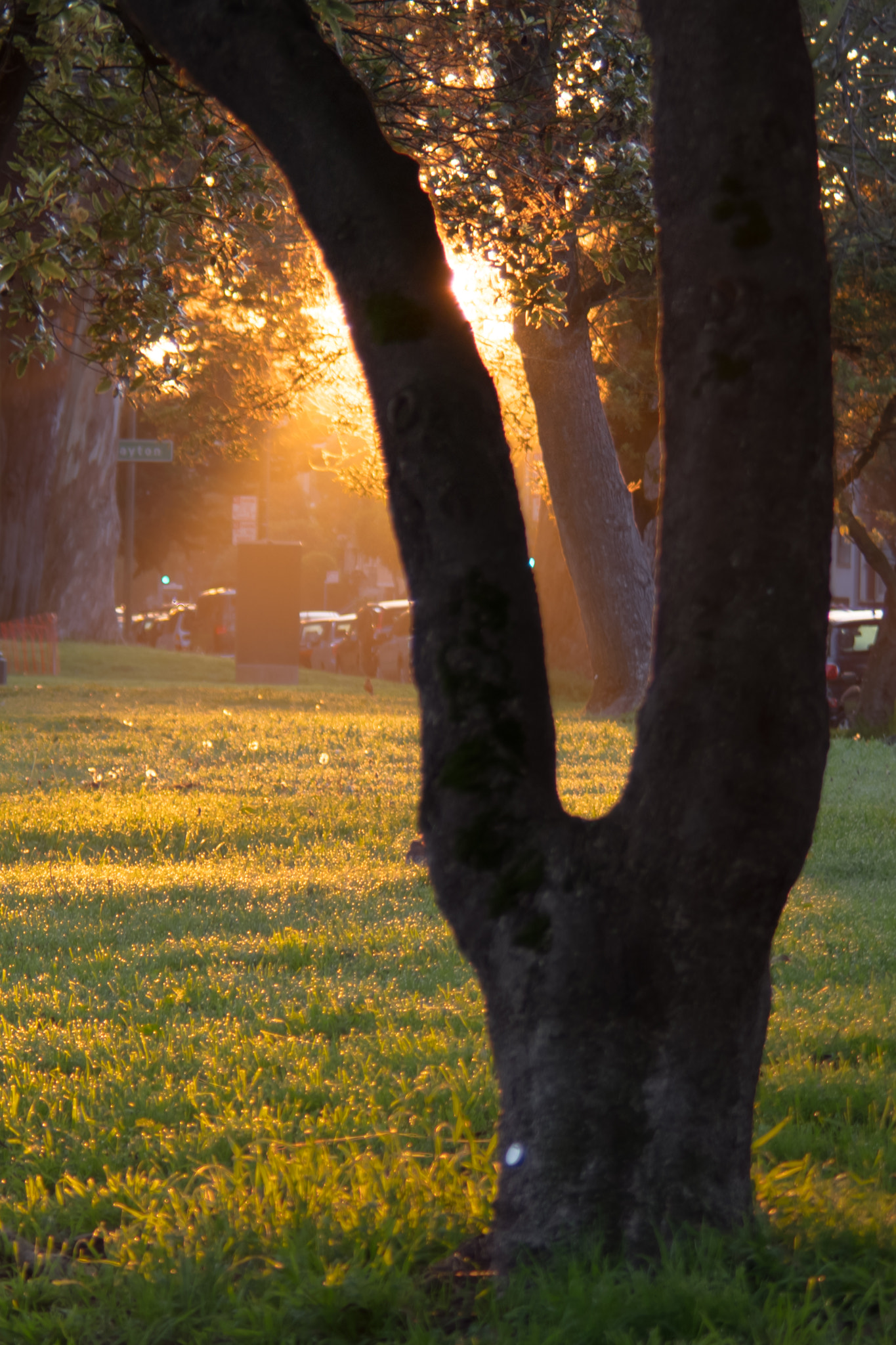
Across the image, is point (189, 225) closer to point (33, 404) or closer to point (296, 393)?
point (296, 393)

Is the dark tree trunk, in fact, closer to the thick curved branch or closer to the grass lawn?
the thick curved branch

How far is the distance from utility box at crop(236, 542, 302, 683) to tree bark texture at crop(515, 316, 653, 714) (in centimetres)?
799

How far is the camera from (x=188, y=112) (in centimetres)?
695

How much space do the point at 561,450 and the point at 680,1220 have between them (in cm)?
1552

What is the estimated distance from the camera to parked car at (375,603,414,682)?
117 feet

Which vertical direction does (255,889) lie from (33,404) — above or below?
below

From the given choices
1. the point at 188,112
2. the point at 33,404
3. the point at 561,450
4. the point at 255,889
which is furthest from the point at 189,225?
the point at 33,404

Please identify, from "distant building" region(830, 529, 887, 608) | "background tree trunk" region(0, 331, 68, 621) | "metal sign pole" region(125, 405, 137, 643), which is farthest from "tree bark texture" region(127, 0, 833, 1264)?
"distant building" region(830, 529, 887, 608)

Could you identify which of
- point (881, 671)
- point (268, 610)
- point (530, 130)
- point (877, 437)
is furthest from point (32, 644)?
point (530, 130)

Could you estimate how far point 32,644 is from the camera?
29.6 meters

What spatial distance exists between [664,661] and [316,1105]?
82.3 inches

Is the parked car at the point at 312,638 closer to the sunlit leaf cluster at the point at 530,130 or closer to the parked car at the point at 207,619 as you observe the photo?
the parked car at the point at 207,619

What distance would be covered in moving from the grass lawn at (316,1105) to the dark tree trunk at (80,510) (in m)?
26.6

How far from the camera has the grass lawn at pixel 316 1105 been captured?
9.66ft
